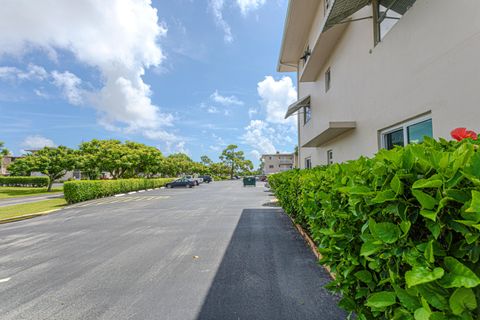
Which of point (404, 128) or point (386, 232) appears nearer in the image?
point (386, 232)

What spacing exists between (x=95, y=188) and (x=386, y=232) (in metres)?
19.0

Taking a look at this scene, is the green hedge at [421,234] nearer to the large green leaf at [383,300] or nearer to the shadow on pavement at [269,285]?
the large green leaf at [383,300]

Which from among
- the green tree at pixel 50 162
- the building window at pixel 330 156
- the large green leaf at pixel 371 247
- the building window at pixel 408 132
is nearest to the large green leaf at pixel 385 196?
the large green leaf at pixel 371 247

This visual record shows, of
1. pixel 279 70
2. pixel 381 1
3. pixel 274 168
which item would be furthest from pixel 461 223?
pixel 274 168

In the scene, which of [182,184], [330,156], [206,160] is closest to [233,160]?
[206,160]

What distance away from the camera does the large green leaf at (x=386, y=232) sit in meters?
1.37

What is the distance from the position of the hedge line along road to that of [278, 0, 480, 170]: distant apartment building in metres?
2.54

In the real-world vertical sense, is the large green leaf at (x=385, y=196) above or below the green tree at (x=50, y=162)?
below

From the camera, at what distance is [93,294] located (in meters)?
3.39

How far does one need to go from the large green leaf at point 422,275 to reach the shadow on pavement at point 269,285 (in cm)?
195

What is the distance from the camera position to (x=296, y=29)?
1077 cm

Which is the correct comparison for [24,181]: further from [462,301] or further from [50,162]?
[462,301]

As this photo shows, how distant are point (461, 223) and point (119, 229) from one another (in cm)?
813

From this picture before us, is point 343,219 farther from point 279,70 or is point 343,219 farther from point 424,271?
point 279,70
